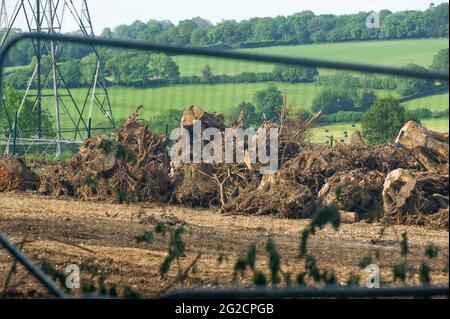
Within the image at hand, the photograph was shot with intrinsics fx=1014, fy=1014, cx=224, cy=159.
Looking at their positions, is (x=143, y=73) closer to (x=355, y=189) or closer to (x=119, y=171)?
(x=119, y=171)

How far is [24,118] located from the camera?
3014 cm

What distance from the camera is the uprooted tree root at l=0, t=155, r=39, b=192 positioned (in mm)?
17891

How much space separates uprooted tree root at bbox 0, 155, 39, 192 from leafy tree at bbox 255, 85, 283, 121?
423 centimetres

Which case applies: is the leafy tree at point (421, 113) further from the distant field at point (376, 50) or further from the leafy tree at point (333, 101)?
the distant field at point (376, 50)

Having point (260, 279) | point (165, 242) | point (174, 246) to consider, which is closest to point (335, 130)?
point (165, 242)

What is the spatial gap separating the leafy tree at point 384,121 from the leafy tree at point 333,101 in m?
2.26

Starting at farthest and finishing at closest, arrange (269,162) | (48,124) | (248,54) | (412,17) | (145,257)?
(412,17), (48,124), (269,162), (145,257), (248,54)

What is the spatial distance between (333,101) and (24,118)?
16376mm

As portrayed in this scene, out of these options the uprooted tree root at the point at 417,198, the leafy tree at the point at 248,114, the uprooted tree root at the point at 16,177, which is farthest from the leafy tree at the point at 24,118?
the uprooted tree root at the point at 417,198

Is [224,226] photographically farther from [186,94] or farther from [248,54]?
[248,54]

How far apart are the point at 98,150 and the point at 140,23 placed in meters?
46.4
